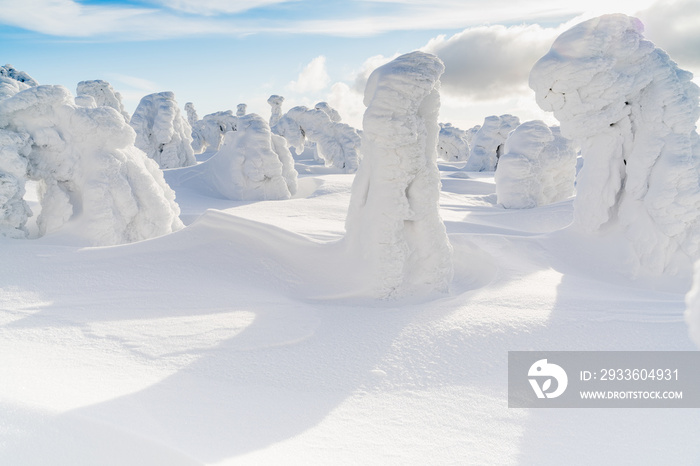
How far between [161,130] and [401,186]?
1619 cm

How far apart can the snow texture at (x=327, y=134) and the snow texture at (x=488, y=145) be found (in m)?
5.94

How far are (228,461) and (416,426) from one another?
3.43 feet

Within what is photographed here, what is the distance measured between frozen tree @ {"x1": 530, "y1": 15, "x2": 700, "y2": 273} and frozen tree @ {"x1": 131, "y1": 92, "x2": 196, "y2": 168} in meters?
15.8

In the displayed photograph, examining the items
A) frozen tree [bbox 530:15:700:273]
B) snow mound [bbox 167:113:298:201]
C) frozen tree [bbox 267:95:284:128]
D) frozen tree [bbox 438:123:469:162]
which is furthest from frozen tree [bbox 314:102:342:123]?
frozen tree [bbox 530:15:700:273]

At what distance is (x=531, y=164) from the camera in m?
11.7

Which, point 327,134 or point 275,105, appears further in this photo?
point 275,105

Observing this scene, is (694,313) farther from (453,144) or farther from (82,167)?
(453,144)

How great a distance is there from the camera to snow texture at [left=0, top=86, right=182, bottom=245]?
6.16m

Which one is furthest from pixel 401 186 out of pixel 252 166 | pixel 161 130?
pixel 161 130

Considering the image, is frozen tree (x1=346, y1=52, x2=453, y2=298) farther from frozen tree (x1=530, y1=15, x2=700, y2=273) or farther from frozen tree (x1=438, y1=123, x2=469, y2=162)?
frozen tree (x1=438, y1=123, x2=469, y2=162)

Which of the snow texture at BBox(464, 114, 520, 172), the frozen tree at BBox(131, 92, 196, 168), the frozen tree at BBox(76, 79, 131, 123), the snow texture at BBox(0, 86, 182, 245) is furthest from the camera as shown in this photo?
the snow texture at BBox(464, 114, 520, 172)

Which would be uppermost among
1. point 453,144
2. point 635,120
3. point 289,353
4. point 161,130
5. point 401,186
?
point 453,144

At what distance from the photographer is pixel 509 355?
10.6 feet

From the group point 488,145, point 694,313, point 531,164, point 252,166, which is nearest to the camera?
point 694,313
